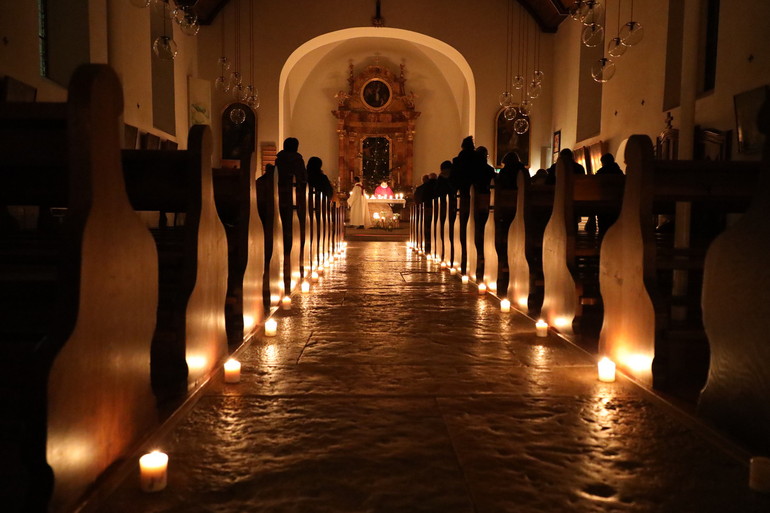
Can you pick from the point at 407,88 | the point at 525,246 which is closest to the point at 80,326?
the point at 525,246

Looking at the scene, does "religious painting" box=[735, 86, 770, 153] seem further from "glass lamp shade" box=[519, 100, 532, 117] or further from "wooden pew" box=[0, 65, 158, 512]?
"wooden pew" box=[0, 65, 158, 512]

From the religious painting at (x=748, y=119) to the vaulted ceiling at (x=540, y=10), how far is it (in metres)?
6.26

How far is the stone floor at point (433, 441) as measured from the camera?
1.33 metres

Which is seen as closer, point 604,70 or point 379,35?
point 604,70

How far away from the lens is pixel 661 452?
159cm

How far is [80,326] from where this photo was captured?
1311 mm

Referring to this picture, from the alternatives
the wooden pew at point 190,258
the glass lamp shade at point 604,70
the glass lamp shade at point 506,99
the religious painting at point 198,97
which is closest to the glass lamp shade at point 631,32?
the glass lamp shade at point 604,70

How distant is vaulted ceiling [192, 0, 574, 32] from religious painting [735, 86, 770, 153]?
20.5 feet

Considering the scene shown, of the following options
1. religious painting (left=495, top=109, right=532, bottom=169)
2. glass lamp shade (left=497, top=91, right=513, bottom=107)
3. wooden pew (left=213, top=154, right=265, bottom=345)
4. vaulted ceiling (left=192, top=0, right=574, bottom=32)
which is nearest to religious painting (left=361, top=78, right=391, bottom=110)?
vaulted ceiling (left=192, top=0, right=574, bottom=32)

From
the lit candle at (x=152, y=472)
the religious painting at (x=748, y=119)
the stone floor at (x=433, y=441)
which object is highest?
the religious painting at (x=748, y=119)

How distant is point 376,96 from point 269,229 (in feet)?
46.7

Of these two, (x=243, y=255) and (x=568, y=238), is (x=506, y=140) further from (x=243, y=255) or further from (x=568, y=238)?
(x=243, y=255)

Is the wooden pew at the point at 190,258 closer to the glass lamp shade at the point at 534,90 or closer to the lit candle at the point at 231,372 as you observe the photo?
the lit candle at the point at 231,372

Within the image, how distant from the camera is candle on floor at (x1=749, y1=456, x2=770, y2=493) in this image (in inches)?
53.3
